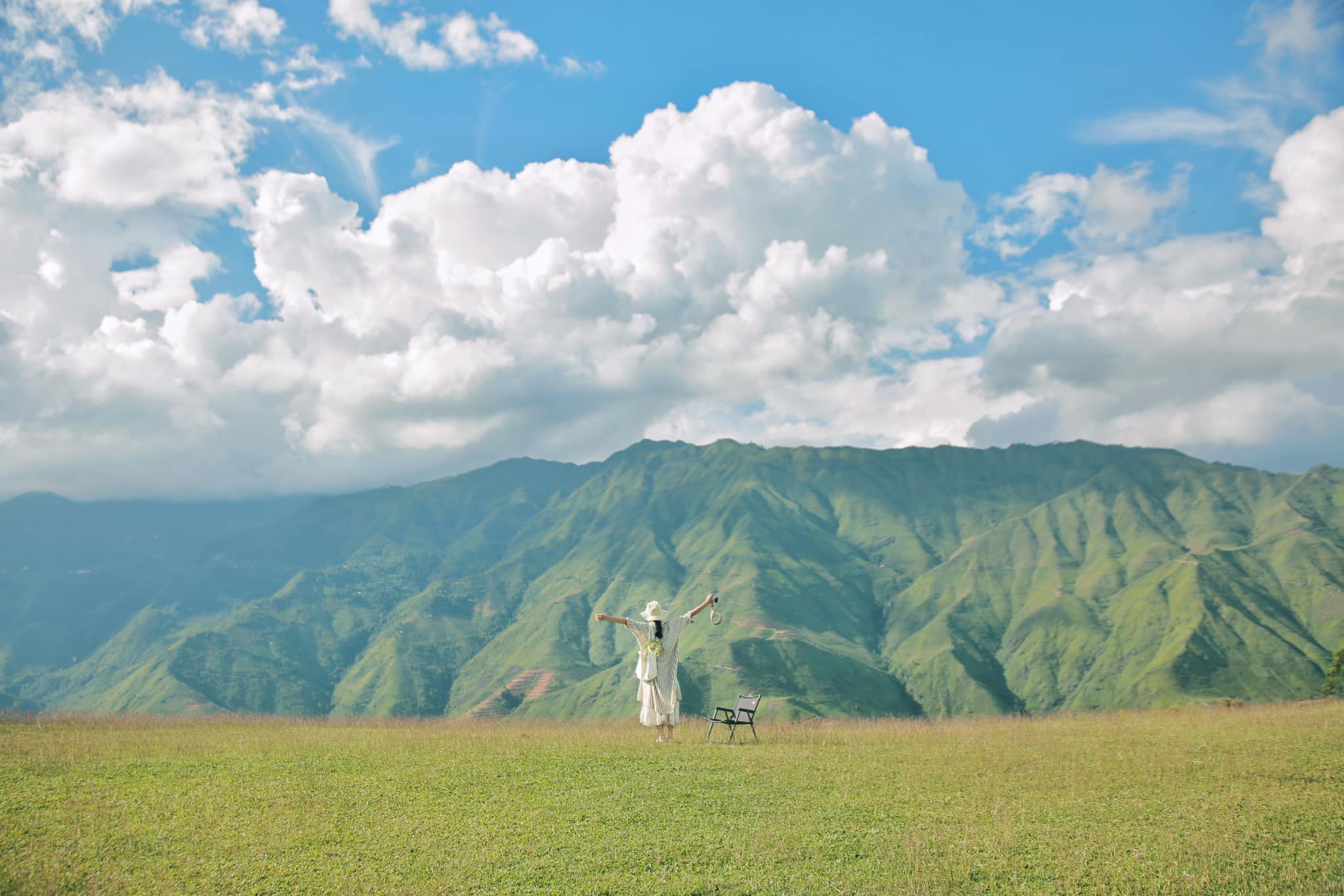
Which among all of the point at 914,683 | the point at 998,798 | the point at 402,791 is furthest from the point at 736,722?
the point at 914,683

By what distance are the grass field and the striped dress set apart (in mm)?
1243

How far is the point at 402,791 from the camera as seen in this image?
50.7ft

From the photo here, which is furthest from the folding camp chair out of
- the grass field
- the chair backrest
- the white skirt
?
the white skirt

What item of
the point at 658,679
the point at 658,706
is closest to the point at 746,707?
the point at 658,706

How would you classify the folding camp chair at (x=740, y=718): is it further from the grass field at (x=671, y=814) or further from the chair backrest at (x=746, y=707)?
the grass field at (x=671, y=814)

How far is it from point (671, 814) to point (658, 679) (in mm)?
7689

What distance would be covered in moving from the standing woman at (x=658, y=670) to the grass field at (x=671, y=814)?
125cm

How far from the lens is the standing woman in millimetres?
21750

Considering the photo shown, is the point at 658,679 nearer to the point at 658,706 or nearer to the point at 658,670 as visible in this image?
the point at 658,670

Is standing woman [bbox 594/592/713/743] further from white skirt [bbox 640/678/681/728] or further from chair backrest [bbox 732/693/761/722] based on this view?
chair backrest [bbox 732/693/761/722]

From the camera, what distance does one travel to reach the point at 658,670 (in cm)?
2197

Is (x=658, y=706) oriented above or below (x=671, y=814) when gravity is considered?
above

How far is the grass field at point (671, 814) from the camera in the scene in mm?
11719

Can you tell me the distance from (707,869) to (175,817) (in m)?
8.51
